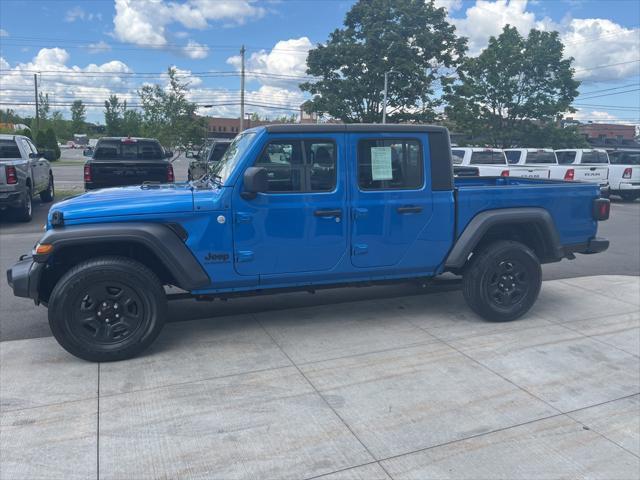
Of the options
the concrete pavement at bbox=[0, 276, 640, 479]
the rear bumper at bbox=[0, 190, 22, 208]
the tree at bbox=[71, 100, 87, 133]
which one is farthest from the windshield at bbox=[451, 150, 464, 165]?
the tree at bbox=[71, 100, 87, 133]

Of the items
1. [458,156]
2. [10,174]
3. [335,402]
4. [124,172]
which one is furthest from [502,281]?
[458,156]

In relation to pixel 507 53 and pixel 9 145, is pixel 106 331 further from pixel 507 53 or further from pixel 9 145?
pixel 507 53

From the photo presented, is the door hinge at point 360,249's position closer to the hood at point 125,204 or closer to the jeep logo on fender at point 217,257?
the jeep logo on fender at point 217,257

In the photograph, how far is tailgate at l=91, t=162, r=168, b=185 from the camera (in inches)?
506

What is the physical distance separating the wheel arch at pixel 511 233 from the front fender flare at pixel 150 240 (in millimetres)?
2375

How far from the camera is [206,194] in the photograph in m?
4.57

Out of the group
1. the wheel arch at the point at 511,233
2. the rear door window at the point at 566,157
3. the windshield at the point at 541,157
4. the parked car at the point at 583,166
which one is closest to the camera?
the wheel arch at the point at 511,233

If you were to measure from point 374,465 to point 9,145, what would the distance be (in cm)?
1238

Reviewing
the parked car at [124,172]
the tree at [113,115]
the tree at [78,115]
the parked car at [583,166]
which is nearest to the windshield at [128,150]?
the parked car at [124,172]

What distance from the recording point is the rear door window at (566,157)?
20531 mm

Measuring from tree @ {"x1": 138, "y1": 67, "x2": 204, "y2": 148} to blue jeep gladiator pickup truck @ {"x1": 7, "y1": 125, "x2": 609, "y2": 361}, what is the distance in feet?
62.0

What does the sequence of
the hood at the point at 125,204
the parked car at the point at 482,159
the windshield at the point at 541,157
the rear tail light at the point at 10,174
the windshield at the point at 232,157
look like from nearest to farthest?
the hood at the point at 125,204 < the windshield at the point at 232,157 < the rear tail light at the point at 10,174 < the parked car at the point at 482,159 < the windshield at the point at 541,157

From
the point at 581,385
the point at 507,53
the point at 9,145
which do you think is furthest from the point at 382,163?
the point at 507,53

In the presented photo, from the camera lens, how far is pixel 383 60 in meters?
28.9
